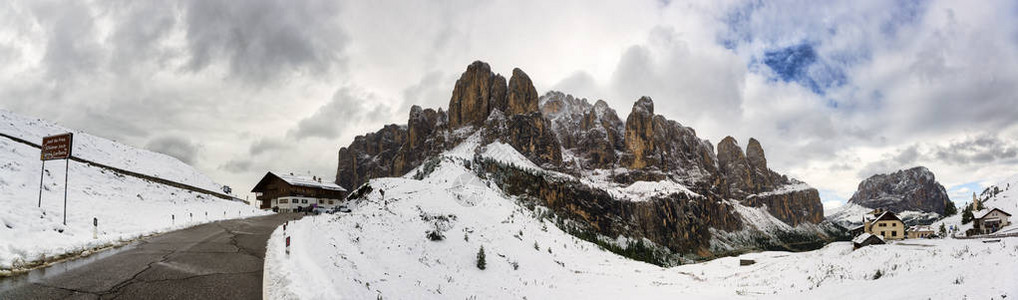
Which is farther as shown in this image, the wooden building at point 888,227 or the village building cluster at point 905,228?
the village building cluster at point 905,228

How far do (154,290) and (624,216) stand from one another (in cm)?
17745

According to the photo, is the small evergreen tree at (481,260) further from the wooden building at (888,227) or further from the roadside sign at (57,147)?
the wooden building at (888,227)

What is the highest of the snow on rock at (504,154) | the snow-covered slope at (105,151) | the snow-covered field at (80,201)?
the snow on rock at (504,154)

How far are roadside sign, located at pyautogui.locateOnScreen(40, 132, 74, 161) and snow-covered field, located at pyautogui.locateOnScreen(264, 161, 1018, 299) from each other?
1188 cm

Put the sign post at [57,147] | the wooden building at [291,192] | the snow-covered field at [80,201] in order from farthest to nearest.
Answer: the wooden building at [291,192]
the sign post at [57,147]
the snow-covered field at [80,201]

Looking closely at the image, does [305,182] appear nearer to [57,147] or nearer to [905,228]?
[57,147]

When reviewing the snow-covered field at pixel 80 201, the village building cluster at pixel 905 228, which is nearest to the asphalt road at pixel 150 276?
the snow-covered field at pixel 80 201

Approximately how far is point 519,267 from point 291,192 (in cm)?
6048

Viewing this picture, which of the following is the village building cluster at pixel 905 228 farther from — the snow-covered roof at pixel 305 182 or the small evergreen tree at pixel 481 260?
the snow-covered roof at pixel 305 182

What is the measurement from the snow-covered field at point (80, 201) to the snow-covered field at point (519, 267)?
23.4 ft

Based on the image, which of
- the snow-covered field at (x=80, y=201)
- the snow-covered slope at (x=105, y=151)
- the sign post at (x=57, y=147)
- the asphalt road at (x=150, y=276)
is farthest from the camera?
the snow-covered slope at (x=105, y=151)

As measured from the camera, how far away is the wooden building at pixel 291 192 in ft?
236

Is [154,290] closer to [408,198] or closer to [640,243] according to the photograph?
[408,198]

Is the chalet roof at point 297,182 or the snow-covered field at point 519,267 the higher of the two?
the chalet roof at point 297,182
